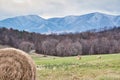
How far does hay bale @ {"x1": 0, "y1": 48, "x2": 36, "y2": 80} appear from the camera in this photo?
994 centimetres

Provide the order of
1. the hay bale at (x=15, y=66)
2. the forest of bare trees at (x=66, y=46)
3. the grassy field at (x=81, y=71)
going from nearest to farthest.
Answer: the hay bale at (x=15, y=66), the grassy field at (x=81, y=71), the forest of bare trees at (x=66, y=46)

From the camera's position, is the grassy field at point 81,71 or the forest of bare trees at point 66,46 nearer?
the grassy field at point 81,71

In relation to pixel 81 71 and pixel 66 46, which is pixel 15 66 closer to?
pixel 81 71

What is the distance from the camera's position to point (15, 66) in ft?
33.2

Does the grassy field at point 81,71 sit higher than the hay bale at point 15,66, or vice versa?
the hay bale at point 15,66

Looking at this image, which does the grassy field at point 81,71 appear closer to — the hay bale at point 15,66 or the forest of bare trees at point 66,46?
the hay bale at point 15,66

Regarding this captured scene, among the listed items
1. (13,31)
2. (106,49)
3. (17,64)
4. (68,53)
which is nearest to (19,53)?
(17,64)

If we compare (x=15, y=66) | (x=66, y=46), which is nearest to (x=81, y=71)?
(x=15, y=66)

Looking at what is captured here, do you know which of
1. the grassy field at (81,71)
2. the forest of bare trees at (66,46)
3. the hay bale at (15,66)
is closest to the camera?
the hay bale at (15,66)

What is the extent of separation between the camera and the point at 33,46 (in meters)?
123

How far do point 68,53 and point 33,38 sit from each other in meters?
35.4

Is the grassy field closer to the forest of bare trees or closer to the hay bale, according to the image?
the hay bale

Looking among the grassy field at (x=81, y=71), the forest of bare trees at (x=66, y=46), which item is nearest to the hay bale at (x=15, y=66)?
the grassy field at (x=81, y=71)

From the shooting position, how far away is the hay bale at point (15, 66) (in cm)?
994
